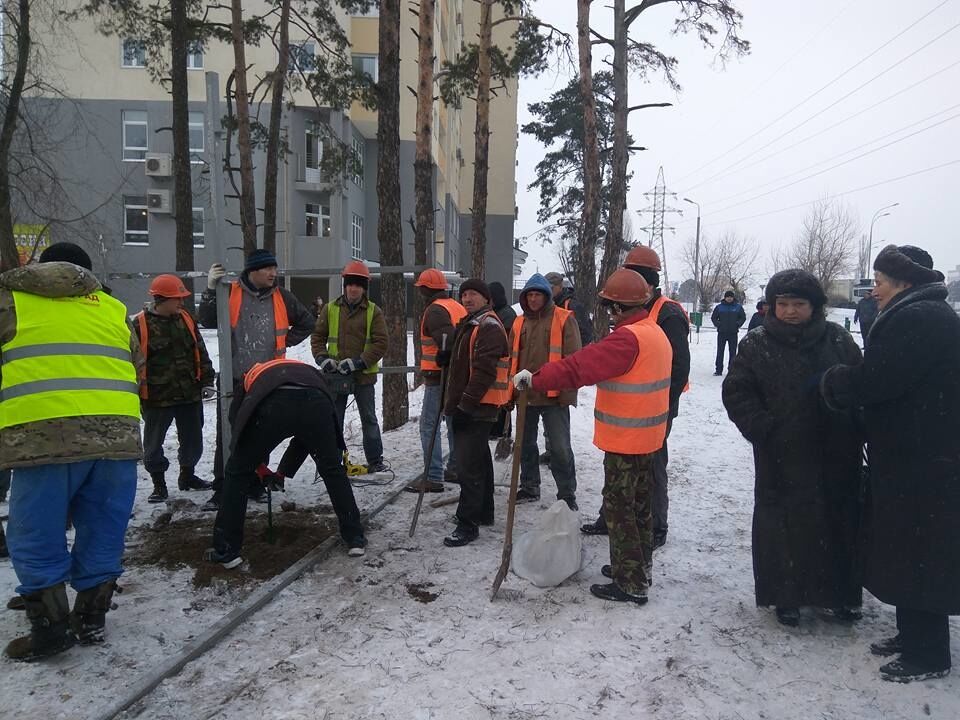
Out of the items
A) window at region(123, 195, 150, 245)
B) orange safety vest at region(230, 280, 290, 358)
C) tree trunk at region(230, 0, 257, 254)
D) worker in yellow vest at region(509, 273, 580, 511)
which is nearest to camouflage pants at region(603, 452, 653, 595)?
worker in yellow vest at region(509, 273, 580, 511)

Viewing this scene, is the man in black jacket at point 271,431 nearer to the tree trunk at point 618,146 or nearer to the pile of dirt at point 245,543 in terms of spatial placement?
the pile of dirt at point 245,543

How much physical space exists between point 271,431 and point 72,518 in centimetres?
114

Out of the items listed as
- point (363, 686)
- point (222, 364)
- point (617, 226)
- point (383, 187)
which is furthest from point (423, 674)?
point (617, 226)

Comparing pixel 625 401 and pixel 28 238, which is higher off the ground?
pixel 28 238

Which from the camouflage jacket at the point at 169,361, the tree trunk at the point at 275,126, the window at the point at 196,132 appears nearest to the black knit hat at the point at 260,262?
the camouflage jacket at the point at 169,361

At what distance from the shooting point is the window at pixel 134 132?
89.0 ft

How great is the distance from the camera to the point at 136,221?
27484 mm

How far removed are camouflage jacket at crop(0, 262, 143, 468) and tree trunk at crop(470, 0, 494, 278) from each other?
9.12 metres

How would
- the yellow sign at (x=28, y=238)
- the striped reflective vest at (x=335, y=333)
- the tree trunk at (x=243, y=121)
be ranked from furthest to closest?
the tree trunk at (x=243, y=121)
the yellow sign at (x=28, y=238)
the striped reflective vest at (x=335, y=333)

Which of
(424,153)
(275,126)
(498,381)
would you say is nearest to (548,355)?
(498,381)

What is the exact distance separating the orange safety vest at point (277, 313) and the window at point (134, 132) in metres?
26.2

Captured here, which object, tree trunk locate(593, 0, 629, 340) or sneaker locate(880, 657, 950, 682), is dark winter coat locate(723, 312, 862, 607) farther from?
tree trunk locate(593, 0, 629, 340)

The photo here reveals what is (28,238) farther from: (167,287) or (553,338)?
(553,338)

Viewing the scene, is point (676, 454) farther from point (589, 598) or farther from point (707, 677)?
point (707, 677)
